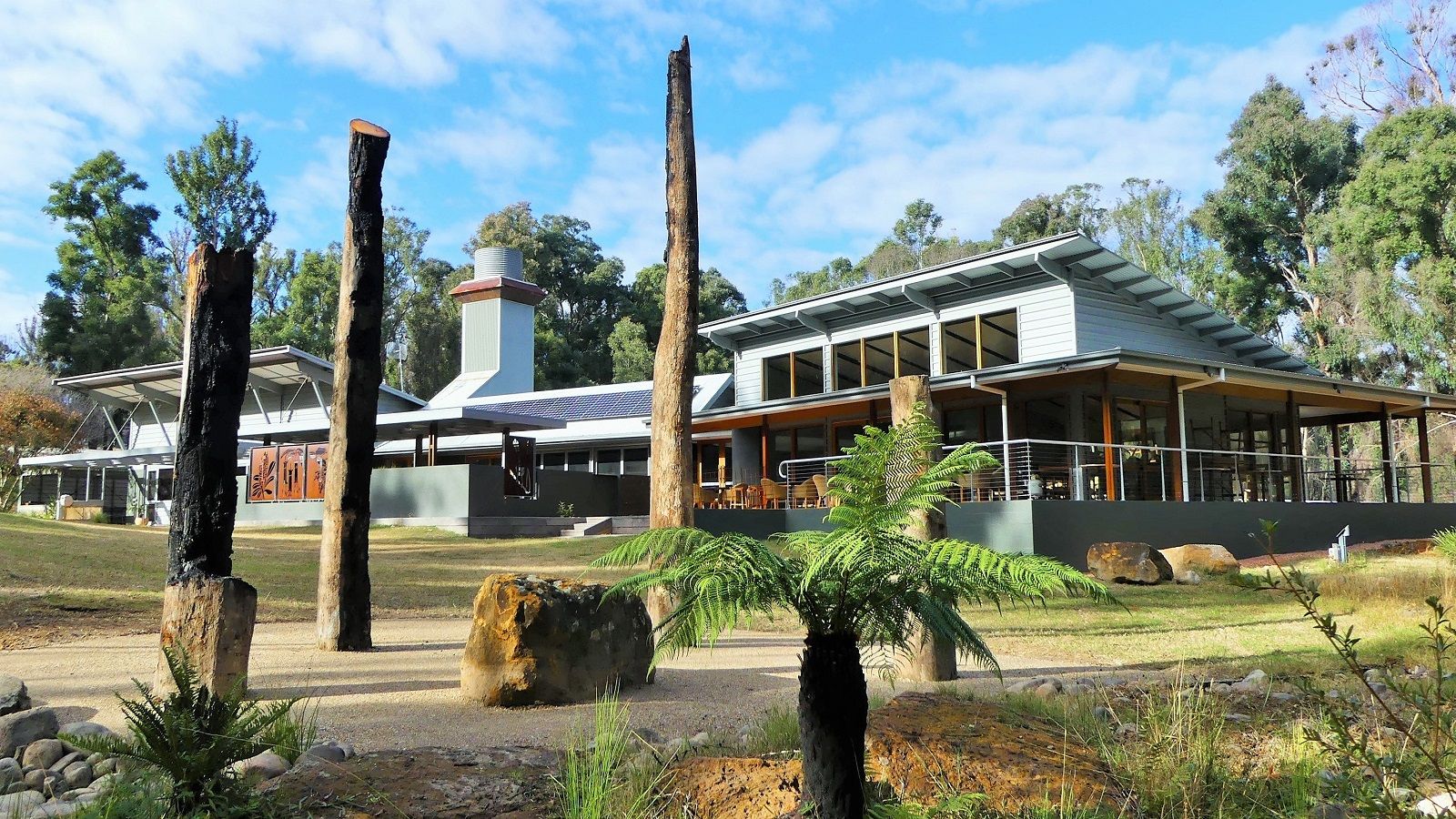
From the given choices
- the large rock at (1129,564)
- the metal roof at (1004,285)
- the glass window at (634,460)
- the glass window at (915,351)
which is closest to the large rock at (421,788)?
the large rock at (1129,564)

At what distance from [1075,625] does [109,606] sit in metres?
10.5

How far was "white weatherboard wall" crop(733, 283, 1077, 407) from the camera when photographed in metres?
19.6

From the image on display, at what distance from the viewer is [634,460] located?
29.1 meters

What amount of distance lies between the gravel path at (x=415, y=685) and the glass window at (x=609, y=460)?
1960cm

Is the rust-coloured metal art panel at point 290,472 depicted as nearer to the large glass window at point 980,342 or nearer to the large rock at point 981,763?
the large glass window at point 980,342

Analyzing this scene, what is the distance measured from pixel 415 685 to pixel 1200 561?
1142cm

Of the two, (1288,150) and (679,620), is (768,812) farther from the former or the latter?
(1288,150)

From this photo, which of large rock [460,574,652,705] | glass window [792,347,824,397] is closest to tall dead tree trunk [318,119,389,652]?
large rock [460,574,652,705]

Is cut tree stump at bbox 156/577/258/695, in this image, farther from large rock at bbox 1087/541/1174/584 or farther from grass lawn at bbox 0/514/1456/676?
large rock at bbox 1087/541/1174/584

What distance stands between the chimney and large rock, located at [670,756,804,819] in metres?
30.2

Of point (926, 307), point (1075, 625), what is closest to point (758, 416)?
point (926, 307)

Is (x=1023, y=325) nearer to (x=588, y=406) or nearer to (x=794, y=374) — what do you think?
(x=794, y=374)

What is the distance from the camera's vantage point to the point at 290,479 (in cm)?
2492

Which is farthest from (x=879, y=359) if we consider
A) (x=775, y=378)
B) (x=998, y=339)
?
(x=775, y=378)
